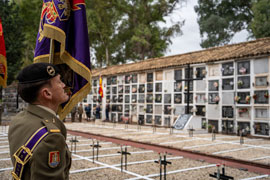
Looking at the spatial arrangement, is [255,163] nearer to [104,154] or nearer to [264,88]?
[104,154]

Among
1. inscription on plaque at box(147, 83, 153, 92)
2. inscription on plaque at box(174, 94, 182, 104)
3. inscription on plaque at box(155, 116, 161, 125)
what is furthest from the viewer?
inscription on plaque at box(147, 83, 153, 92)

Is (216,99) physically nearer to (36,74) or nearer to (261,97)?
(261,97)

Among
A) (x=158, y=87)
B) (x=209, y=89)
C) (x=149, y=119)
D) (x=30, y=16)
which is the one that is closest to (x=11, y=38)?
(x=30, y=16)

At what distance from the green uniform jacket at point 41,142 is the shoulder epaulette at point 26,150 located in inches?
0.9

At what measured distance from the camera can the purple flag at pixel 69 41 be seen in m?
2.86

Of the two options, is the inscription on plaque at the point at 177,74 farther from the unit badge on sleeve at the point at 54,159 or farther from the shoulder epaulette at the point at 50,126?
the unit badge on sleeve at the point at 54,159

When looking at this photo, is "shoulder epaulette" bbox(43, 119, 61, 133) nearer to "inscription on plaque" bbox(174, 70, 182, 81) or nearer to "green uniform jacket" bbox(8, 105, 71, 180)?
"green uniform jacket" bbox(8, 105, 71, 180)

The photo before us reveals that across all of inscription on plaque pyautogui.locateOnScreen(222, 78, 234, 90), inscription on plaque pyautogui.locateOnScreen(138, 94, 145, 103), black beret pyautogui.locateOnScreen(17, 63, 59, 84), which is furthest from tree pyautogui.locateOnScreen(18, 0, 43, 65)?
black beret pyautogui.locateOnScreen(17, 63, 59, 84)

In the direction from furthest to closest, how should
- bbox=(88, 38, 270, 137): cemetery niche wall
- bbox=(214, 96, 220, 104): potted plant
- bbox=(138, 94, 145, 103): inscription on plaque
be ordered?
1. bbox=(138, 94, 145, 103): inscription on plaque
2. bbox=(214, 96, 220, 104): potted plant
3. bbox=(88, 38, 270, 137): cemetery niche wall

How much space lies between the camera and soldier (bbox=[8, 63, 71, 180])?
1411 mm

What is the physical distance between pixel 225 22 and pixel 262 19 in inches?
256

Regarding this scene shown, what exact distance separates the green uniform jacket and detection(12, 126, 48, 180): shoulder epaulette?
22mm

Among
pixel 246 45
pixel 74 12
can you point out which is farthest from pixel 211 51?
pixel 74 12

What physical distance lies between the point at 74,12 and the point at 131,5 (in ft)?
93.7
